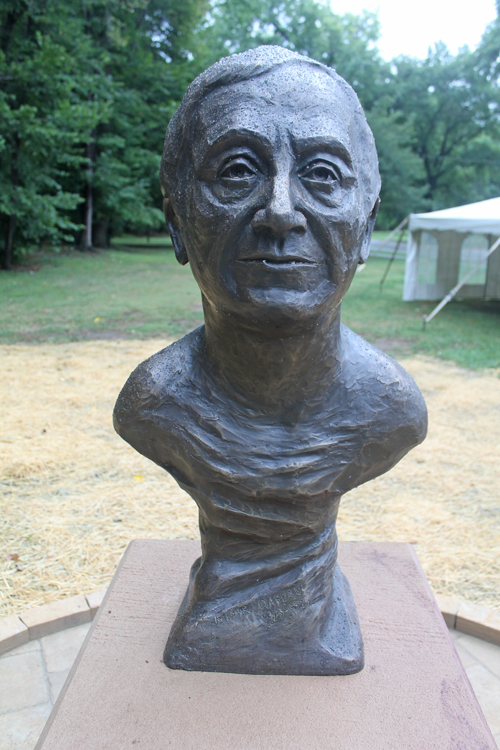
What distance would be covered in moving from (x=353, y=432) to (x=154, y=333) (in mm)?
6838

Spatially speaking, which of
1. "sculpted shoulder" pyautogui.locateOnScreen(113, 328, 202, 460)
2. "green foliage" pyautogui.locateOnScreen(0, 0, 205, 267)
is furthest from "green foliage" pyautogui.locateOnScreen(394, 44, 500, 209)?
"sculpted shoulder" pyautogui.locateOnScreen(113, 328, 202, 460)

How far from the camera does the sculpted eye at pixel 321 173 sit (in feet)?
5.27

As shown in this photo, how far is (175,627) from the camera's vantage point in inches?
89.1

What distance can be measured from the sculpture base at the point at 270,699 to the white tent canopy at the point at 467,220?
7958 mm

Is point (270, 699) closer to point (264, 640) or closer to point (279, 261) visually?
point (264, 640)

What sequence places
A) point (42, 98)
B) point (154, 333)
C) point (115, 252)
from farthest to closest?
point (115, 252)
point (42, 98)
point (154, 333)

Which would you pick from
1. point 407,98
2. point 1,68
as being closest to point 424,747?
point 1,68

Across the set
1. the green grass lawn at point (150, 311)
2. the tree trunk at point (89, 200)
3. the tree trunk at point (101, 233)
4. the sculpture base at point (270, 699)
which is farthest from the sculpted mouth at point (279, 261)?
the tree trunk at point (101, 233)

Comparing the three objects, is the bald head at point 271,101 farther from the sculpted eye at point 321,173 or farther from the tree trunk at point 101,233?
the tree trunk at point 101,233

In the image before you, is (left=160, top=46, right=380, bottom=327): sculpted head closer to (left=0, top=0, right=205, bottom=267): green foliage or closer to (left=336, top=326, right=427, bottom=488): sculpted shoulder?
(left=336, top=326, right=427, bottom=488): sculpted shoulder

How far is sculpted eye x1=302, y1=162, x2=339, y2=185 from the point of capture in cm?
161

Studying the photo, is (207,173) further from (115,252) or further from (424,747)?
(115,252)

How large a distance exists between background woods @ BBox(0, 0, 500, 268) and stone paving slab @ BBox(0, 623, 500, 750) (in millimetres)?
10265

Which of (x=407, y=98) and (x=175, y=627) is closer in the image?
(x=175, y=627)
